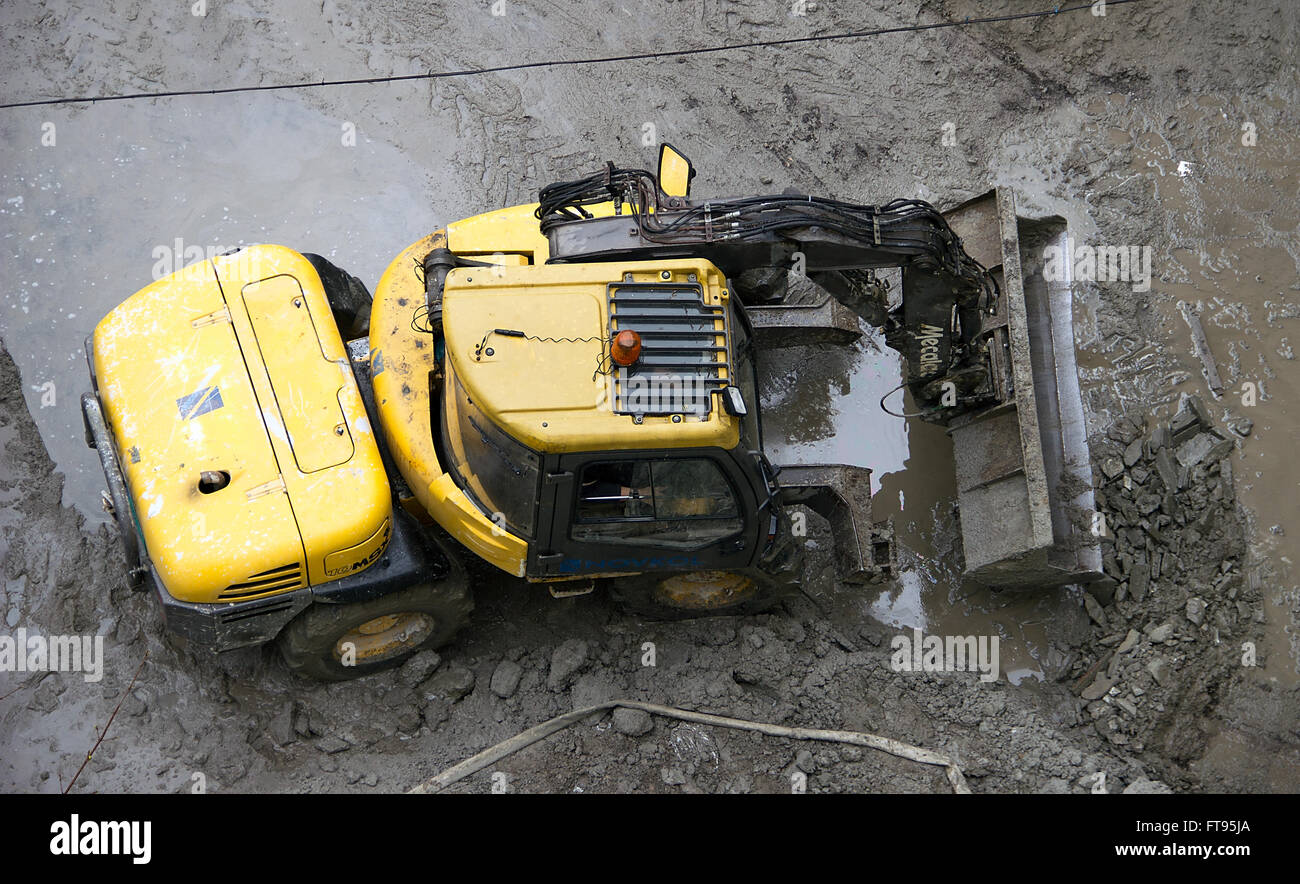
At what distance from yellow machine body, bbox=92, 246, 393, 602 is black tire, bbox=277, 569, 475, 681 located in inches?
10.6

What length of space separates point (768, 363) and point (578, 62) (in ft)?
9.35

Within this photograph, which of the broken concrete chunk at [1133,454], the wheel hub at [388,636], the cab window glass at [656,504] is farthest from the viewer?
the broken concrete chunk at [1133,454]

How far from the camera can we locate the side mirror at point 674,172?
6.26 meters

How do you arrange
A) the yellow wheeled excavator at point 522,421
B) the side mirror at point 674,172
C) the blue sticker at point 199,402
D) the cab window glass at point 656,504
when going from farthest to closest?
the side mirror at point 674,172 < the blue sticker at point 199,402 < the cab window glass at point 656,504 < the yellow wheeled excavator at point 522,421

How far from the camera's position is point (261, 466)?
207 inches

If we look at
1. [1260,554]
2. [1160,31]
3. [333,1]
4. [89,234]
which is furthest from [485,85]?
[1260,554]

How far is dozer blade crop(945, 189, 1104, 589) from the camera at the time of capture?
20.0ft

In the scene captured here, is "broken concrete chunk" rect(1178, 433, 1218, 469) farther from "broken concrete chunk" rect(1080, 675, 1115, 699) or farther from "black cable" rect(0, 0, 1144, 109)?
"black cable" rect(0, 0, 1144, 109)

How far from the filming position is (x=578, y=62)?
8.17 meters

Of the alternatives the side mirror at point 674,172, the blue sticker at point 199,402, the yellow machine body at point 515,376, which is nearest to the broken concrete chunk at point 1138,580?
the yellow machine body at point 515,376

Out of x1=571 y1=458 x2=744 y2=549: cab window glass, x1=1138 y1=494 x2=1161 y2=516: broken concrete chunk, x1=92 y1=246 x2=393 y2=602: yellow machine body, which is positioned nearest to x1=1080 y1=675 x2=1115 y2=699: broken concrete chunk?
x1=1138 y1=494 x2=1161 y2=516: broken concrete chunk

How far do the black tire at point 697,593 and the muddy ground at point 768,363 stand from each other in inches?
5.7

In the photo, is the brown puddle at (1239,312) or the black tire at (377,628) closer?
the black tire at (377,628)

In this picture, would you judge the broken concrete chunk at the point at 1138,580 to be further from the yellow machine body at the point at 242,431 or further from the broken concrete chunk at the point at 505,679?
the yellow machine body at the point at 242,431
